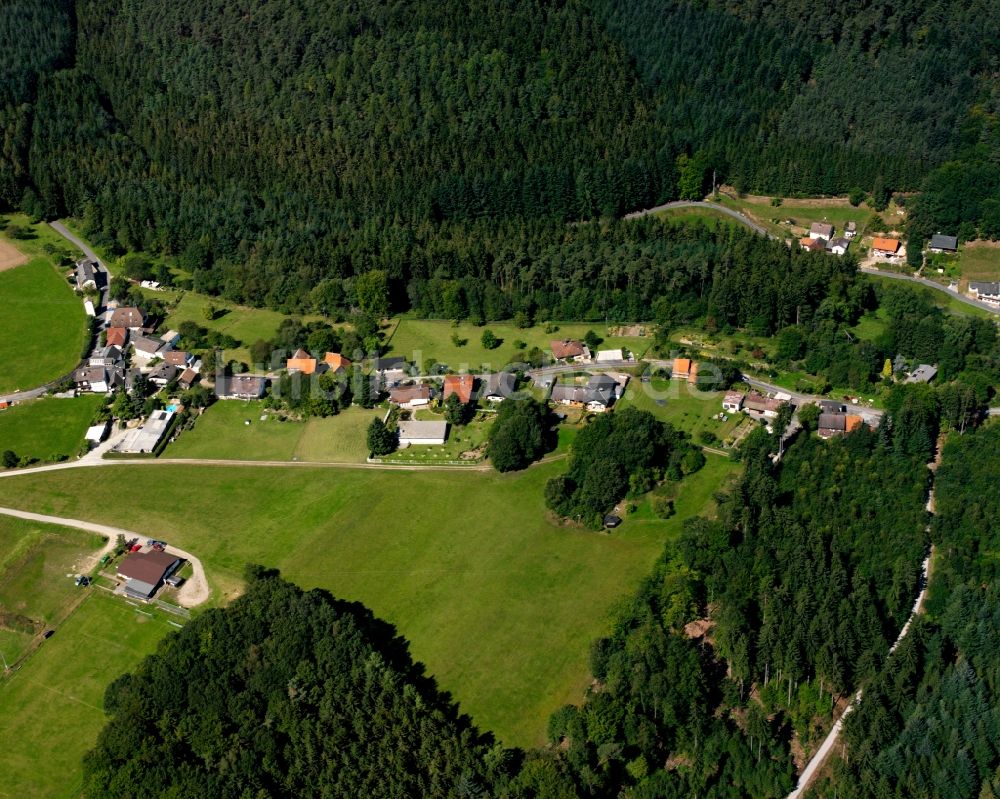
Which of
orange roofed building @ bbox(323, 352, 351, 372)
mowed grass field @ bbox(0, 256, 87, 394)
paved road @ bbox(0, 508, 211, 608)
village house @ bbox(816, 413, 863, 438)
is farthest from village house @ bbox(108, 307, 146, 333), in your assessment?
village house @ bbox(816, 413, 863, 438)

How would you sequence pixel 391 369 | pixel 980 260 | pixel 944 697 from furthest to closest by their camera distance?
pixel 980 260 → pixel 391 369 → pixel 944 697

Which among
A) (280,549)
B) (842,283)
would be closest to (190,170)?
(280,549)

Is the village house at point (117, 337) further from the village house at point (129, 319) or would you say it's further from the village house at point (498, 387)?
the village house at point (498, 387)

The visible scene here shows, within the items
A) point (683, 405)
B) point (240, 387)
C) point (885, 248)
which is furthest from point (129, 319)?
point (885, 248)

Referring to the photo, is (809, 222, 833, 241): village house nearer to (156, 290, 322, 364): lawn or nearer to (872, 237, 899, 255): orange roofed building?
(872, 237, 899, 255): orange roofed building

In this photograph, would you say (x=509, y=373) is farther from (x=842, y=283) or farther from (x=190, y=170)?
(x=190, y=170)

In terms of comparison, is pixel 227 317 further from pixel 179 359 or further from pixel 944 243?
pixel 944 243

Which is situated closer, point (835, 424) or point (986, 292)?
point (835, 424)
